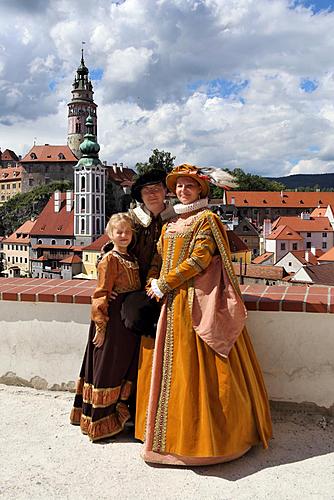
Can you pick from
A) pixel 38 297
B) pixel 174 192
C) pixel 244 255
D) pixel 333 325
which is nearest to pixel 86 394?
pixel 38 297

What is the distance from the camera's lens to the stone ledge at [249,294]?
301cm

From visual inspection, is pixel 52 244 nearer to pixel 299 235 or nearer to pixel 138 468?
pixel 299 235

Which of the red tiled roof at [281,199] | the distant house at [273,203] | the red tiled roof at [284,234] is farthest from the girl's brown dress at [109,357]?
the red tiled roof at [281,199]

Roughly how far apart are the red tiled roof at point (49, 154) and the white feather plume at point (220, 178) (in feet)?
236

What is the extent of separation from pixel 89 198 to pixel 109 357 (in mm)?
57697

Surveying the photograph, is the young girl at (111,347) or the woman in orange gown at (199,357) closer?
the woman in orange gown at (199,357)

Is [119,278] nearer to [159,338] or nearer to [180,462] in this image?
[159,338]

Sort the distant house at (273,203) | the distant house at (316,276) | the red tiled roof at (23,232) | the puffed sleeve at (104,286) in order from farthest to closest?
the distant house at (273,203) → the red tiled roof at (23,232) → the distant house at (316,276) → the puffed sleeve at (104,286)

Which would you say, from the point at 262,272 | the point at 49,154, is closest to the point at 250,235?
the point at 262,272

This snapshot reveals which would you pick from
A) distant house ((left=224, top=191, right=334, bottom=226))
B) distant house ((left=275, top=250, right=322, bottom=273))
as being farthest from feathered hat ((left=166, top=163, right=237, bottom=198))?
distant house ((left=224, top=191, right=334, bottom=226))

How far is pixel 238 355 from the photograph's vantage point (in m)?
2.64

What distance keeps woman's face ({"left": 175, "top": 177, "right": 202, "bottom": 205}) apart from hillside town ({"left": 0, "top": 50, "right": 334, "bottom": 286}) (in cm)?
2578

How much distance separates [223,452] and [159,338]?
0.65 meters

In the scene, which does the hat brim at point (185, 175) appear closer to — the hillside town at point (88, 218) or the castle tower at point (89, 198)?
the hillside town at point (88, 218)
